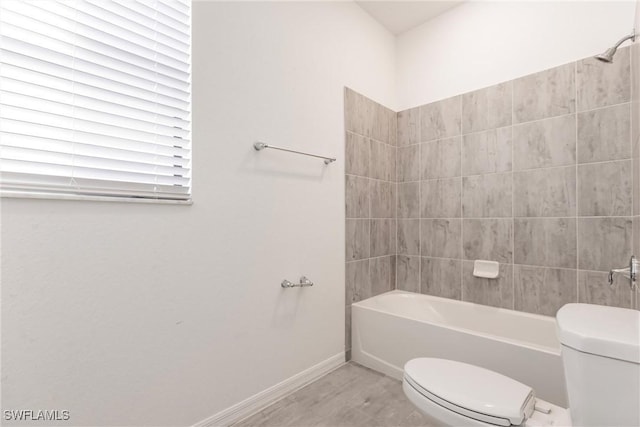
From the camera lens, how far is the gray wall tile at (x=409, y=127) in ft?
8.47

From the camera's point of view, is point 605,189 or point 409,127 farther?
point 409,127

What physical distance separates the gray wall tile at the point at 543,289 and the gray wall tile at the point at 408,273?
0.73 m

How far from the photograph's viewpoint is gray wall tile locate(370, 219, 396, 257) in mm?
2469

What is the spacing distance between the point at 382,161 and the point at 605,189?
1440 mm

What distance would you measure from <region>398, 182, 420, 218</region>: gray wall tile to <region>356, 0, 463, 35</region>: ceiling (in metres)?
1.40

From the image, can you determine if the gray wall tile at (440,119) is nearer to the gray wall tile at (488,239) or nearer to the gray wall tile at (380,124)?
the gray wall tile at (380,124)

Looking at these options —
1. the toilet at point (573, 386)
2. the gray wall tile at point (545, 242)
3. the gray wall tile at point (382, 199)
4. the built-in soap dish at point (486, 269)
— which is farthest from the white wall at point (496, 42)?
the toilet at point (573, 386)

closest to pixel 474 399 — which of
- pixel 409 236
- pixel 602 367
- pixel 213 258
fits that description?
pixel 602 367

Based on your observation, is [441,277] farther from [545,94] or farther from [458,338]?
[545,94]

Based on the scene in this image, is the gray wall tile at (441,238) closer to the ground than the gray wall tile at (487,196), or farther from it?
closer to the ground

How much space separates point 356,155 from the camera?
231 cm

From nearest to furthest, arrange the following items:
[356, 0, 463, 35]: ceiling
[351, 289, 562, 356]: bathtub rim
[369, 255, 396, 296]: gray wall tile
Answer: [351, 289, 562, 356]: bathtub rim < [356, 0, 463, 35]: ceiling < [369, 255, 396, 296]: gray wall tile

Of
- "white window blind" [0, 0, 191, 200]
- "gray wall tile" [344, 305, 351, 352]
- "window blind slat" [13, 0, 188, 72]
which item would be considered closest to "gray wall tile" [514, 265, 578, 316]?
"gray wall tile" [344, 305, 351, 352]

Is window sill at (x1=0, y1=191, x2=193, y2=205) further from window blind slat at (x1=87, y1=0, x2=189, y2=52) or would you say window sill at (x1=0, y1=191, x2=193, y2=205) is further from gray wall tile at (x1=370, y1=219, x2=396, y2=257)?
gray wall tile at (x1=370, y1=219, x2=396, y2=257)
